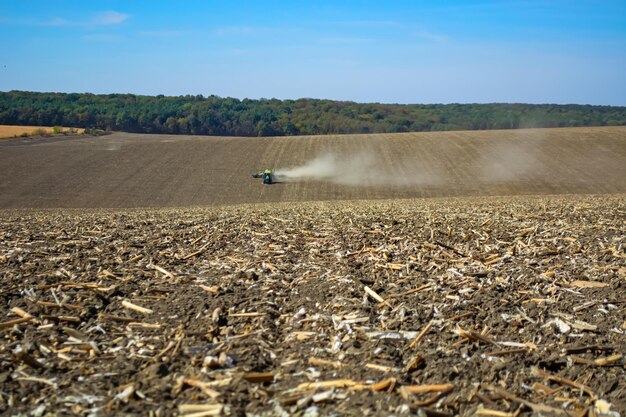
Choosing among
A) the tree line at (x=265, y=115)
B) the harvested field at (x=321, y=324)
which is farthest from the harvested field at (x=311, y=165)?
the tree line at (x=265, y=115)

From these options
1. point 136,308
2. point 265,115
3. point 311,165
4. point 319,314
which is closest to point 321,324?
point 319,314

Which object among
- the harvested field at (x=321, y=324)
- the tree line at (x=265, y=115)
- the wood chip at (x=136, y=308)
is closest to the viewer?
the harvested field at (x=321, y=324)

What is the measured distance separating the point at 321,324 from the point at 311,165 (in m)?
40.2

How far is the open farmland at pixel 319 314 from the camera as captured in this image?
4.34 m

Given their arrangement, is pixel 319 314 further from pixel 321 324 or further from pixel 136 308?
pixel 136 308

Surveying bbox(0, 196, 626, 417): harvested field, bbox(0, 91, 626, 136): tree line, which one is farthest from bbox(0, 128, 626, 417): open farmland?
bbox(0, 91, 626, 136): tree line

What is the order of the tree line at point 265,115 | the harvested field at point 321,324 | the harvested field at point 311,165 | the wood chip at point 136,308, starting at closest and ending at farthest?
the harvested field at point 321,324 < the wood chip at point 136,308 < the harvested field at point 311,165 < the tree line at point 265,115

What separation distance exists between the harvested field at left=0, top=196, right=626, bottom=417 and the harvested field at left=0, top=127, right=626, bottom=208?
25.6 meters

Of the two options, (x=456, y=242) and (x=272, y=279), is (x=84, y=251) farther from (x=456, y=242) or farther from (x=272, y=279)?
(x=456, y=242)

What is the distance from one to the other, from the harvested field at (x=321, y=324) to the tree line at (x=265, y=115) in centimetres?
7684

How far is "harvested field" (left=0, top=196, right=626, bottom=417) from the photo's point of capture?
4316 millimetres

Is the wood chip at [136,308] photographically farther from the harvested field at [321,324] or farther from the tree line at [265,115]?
the tree line at [265,115]

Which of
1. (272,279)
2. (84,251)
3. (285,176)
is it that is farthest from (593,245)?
(285,176)

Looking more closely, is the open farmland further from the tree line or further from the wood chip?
the tree line
